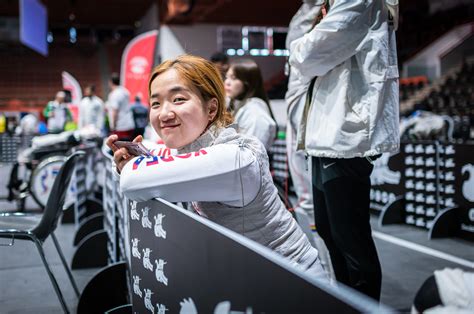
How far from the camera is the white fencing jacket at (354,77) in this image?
178cm

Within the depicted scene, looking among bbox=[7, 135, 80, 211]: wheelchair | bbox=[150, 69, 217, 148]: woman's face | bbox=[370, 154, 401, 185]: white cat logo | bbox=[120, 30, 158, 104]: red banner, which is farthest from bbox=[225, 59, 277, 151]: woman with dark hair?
bbox=[120, 30, 158, 104]: red banner

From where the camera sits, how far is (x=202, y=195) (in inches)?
48.6

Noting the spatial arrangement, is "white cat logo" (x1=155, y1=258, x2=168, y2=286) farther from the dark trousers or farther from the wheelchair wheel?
the wheelchair wheel

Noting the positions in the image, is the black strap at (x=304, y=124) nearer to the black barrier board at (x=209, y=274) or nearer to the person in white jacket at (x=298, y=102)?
the person in white jacket at (x=298, y=102)

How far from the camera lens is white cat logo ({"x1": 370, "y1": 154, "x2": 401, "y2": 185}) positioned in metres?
5.26

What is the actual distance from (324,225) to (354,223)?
188 millimetres

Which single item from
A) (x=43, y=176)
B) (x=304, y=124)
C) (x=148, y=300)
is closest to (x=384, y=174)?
(x=43, y=176)

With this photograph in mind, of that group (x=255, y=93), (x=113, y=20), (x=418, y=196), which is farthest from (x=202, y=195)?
(x=113, y=20)

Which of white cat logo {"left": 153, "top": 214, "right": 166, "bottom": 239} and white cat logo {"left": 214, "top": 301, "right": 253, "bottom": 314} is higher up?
white cat logo {"left": 153, "top": 214, "right": 166, "bottom": 239}

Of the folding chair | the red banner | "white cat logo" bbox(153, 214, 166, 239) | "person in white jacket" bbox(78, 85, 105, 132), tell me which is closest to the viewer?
"white cat logo" bbox(153, 214, 166, 239)

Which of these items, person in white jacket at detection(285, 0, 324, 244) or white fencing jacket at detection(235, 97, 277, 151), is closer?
person in white jacket at detection(285, 0, 324, 244)

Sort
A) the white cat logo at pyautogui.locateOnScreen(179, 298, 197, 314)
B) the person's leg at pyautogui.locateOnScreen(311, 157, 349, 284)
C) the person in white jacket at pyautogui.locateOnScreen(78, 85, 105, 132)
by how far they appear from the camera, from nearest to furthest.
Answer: the white cat logo at pyautogui.locateOnScreen(179, 298, 197, 314)
the person's leg at pyautogui.locateOnScreen(311, 157, 349, 284)
the person in white jacket at pyautogui.locateOnScreen(78, 85, 105, 132)

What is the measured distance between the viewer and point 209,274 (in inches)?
37.7

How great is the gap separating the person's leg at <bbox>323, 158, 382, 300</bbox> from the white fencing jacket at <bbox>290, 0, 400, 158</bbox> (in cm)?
8
